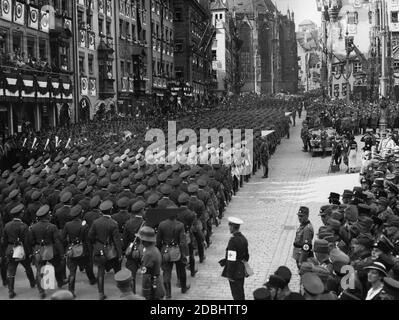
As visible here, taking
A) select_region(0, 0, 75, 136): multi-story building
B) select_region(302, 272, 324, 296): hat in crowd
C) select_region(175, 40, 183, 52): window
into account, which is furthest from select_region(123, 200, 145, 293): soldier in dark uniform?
A: select_region(175, 40, 183, 52): window

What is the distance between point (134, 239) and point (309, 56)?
158 m

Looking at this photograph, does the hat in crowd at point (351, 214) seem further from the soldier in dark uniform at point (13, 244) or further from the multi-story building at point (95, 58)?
the multi-story building at point (95, 58)

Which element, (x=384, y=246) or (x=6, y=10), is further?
(x=6, y=10)

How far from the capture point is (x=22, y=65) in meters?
25.4

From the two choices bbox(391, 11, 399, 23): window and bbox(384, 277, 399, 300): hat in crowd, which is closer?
bbox(384, 277, 399, 300): hat in crowd

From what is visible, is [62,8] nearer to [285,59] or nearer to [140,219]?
[140,219]

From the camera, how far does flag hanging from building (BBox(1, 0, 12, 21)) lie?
25688 mm

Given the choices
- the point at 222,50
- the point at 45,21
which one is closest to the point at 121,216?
the point at 45,21

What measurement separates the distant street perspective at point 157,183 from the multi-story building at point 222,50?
103ft

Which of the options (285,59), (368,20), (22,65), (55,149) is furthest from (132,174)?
(285,59)

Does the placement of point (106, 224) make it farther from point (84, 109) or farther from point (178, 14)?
point (178, 14)

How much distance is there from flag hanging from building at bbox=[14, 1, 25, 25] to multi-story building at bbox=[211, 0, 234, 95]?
2343 inches

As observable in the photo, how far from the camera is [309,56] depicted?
530 feet

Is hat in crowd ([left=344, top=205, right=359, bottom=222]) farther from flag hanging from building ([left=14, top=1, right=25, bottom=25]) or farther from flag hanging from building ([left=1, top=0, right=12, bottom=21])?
flag hanging from building ([left=14, top=1, right=25, bottom=25])
